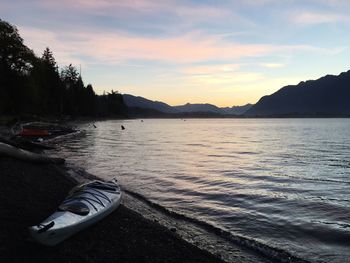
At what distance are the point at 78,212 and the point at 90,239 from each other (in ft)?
3.26

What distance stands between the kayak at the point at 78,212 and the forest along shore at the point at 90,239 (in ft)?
0.75

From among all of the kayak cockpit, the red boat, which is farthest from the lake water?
the red boat

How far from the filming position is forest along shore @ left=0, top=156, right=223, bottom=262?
28.7ft

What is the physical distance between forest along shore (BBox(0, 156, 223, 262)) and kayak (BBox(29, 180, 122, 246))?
228 mm

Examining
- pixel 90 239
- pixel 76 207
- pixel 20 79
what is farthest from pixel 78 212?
pixel 20 79

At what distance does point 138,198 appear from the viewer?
18.2 meters

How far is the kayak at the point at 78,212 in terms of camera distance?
8.94 metres

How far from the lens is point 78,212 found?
10734 millimetres

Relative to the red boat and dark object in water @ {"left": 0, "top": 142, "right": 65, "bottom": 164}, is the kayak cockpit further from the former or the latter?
the red boat

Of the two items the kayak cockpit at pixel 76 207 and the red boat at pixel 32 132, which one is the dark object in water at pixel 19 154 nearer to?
the kayak cockpit at pixel 76 207

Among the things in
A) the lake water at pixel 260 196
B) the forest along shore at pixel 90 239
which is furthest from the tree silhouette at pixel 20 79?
the forest along shore at pixel 90 239

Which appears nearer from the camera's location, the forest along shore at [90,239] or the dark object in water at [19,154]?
the forest along shore at [90,239]

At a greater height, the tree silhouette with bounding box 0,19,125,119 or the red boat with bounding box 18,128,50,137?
the tree silhouette with bounding box 0,19,125,119

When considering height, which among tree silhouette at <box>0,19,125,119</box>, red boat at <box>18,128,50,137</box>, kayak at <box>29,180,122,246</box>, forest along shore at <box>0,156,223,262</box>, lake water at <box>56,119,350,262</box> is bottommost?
lake water at <box>56,119,350,262</box>
